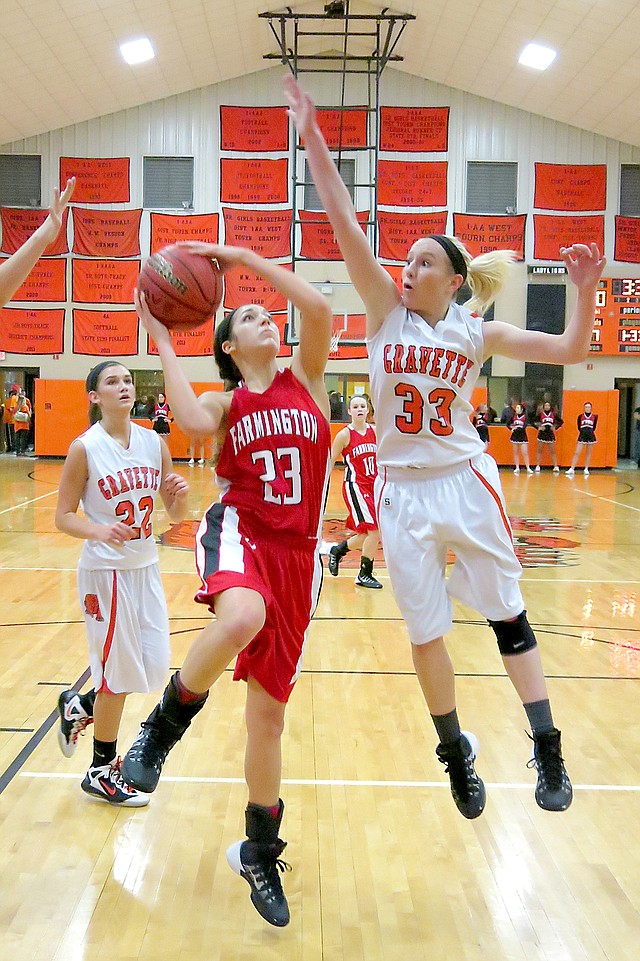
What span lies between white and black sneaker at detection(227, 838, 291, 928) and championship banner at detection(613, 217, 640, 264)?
17898 millimetres

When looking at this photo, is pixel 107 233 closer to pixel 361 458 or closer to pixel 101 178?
pixel 101 178

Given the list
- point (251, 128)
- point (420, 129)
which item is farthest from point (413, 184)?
point (251, 128)

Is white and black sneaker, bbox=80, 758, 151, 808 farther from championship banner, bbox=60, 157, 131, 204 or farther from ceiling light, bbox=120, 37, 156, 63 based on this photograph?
championship banner, bbox=60, 157, 131, 204

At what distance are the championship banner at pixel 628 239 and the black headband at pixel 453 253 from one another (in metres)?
16.9

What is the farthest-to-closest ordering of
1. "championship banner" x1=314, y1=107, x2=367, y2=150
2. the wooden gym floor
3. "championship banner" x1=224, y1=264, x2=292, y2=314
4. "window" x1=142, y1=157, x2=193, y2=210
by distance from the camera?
"window" x1=142, y1=157, x2=193, y2=210 → "championship banner" x1=314, y1=107, x2=367, y2=150 → "championship banner" x1=224, y1=264, x2=292, y2=314 → the wooden gym floor

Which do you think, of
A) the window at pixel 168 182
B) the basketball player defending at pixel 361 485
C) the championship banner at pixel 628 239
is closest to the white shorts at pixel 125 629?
the basketball player defending at pixel 361 485

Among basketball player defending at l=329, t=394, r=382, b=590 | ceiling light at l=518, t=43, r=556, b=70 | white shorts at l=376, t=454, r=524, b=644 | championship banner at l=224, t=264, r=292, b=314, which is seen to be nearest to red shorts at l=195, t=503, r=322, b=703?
white shorts at l=376, t=454, r=524, b=644

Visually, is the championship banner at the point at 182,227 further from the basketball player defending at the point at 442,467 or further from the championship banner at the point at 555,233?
the basketball player defending at the point at 442,467

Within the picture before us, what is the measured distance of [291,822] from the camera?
3.15 meters

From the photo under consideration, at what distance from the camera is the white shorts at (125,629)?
3.26m

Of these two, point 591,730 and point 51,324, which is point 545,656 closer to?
point 591,730

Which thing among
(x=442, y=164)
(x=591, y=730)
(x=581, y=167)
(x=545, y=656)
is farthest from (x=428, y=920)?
(x=581, y=167)

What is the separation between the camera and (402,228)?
Result: 17.5 metres

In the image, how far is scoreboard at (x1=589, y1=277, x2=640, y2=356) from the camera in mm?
18750
